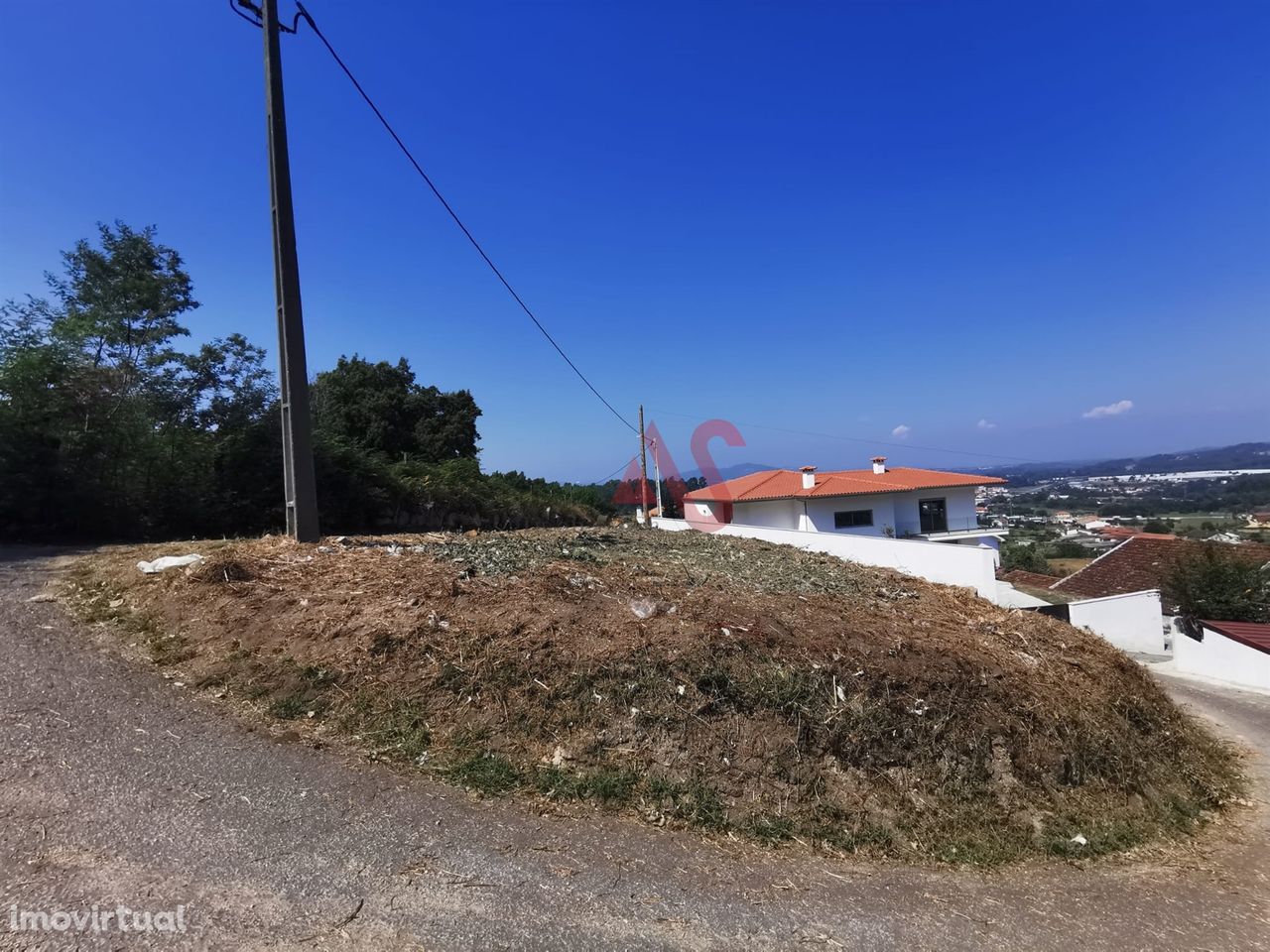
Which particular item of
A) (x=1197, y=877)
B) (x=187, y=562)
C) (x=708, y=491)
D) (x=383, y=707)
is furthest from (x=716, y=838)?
(x=708, y=491)

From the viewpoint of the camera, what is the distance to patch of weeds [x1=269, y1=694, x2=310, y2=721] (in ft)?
11.6

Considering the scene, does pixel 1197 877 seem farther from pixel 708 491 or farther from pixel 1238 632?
pixel 708 491

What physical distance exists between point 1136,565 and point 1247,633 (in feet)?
39.1

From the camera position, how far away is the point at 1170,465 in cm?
7131

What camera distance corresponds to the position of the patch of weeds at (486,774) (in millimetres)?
3062

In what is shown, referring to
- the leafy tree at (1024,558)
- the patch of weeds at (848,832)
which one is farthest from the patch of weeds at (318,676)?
the leafy tree at (1024,558)

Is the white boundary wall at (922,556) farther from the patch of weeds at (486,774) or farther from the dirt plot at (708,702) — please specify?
the patch of weeds at (486,774)

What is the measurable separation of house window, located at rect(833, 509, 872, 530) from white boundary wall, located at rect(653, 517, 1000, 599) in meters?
11.7

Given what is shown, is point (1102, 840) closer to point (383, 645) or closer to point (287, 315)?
point (383, 645)

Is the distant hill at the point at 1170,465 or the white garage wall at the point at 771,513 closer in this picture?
Answer: the white garage wall at the point at 771,513

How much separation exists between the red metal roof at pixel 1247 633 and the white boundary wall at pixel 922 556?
329cm

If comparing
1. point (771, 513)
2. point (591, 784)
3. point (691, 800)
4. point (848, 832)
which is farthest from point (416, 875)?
point (771, 513)

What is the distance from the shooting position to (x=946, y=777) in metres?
3.59

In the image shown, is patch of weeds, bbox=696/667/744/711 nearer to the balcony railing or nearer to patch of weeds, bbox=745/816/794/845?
patch of weeds, bbox=745/816/794/845
